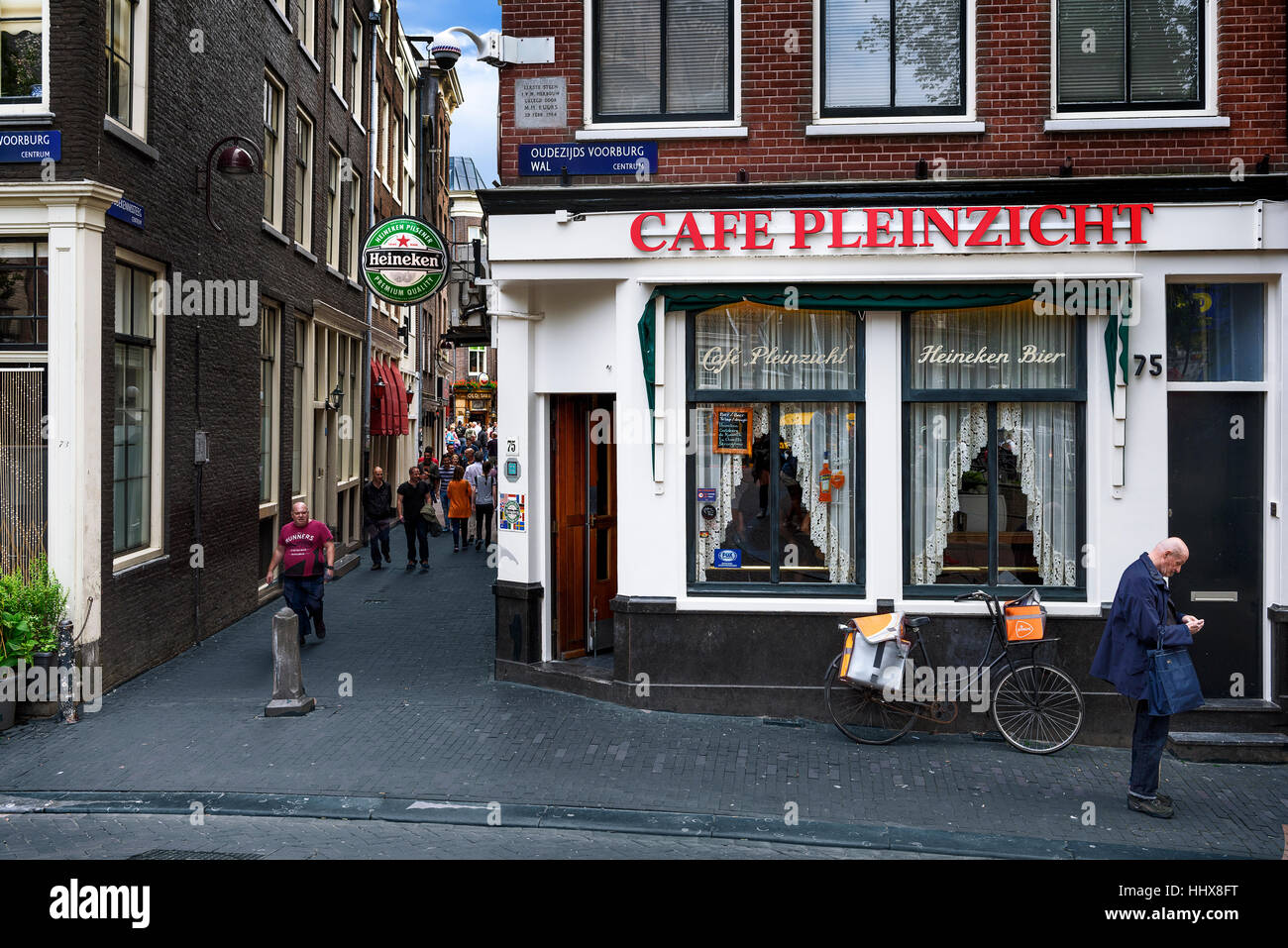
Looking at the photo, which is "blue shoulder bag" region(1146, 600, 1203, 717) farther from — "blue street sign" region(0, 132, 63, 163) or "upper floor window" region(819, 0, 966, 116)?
"blue street sign" region(0, 132, 63, 163)

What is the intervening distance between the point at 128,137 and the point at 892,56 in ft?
23.3

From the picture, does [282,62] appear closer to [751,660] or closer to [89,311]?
[89,311]

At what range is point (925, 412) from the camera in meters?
9.54

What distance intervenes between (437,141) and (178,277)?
27282 mm

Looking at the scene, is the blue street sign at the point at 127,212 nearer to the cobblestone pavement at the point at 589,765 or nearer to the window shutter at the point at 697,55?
the cobblestone pavement at the point at 589,765

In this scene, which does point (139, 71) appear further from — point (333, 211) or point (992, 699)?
point (992, 699)

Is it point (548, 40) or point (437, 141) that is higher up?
point (437, 141)

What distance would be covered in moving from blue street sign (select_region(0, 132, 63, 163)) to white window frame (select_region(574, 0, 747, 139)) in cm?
455

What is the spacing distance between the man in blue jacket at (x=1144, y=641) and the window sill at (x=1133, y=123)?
3.90m

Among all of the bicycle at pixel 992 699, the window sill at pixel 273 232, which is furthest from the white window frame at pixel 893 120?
the window sill at pixel 273 232
